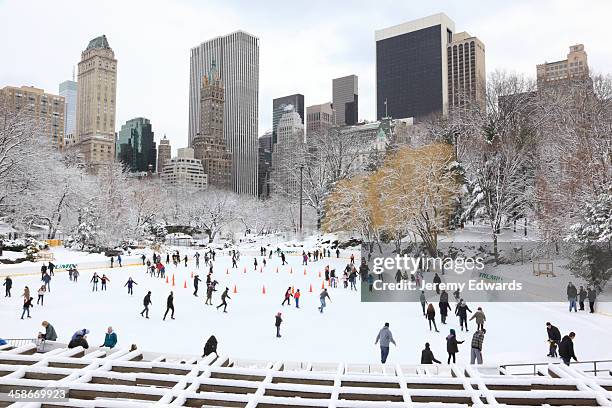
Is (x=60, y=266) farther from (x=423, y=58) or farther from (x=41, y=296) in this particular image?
(x=423, y=58)

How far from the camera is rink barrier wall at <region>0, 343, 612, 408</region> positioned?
21.3 ft

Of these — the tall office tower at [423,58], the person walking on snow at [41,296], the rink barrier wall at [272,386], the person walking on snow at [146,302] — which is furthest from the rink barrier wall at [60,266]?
the tall office tower at [423,58]

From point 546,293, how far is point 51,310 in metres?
22.2

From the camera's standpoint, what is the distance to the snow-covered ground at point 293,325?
534 inches

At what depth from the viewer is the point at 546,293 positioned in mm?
22844

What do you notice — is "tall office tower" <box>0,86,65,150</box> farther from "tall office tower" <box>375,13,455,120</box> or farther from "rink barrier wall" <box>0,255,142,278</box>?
"rink barrier wall" <box>0,255,142,278</box>

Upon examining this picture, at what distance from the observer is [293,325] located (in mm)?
16953

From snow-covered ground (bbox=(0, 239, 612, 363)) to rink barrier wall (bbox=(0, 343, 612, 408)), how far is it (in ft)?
17.5

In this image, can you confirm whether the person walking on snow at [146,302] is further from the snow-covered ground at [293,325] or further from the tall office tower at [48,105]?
the tall office tower at [48,105]

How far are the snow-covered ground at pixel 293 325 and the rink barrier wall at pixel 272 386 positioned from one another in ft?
17.5

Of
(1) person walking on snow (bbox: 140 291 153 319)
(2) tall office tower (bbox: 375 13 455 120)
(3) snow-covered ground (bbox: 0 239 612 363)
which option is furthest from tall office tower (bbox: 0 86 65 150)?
(1) person walking on snow (bbox: 140 291 153 319)

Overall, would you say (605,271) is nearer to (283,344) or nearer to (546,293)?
(546,293)

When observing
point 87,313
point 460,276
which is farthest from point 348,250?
point 87,313

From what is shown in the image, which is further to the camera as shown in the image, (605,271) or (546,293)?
(546,293)
